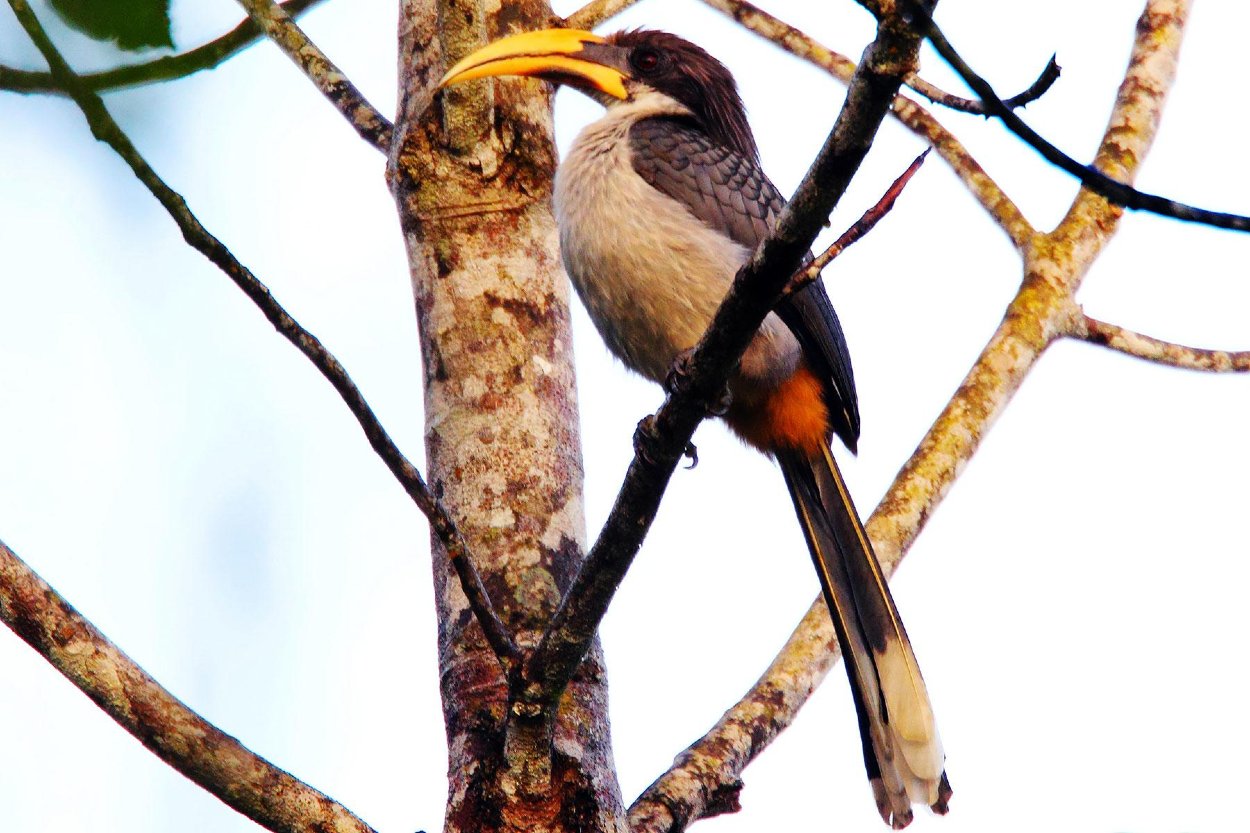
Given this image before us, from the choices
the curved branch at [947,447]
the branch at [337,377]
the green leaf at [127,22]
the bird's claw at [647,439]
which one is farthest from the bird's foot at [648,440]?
the green leaf at [127,22]

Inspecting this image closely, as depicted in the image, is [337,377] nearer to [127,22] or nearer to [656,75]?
[127,22]

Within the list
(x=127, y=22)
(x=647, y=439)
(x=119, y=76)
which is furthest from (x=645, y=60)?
(x=127, y=22)

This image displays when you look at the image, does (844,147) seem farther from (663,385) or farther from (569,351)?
(663,385)

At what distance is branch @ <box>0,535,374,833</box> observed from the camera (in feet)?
7.63

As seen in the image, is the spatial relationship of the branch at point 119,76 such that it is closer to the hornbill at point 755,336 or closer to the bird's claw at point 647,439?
the bird's claw at point 647,439

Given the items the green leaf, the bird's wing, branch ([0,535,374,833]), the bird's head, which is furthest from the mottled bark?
the green leaf

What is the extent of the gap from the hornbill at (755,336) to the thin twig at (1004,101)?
1.40m

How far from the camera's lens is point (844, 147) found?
2064 millimetres

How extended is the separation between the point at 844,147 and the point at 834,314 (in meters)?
2.14

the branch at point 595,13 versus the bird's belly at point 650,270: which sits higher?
the branch at point 595,13

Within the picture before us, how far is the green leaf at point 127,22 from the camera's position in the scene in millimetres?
1549

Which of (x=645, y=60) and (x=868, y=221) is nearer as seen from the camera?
(x=868, y=221)

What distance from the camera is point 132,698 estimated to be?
2346mm

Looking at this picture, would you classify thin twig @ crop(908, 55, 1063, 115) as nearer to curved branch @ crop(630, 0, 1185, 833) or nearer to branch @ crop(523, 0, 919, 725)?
branch @ crop(523, 0, 919, 725)
